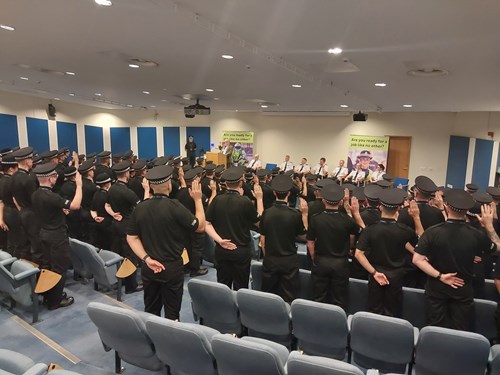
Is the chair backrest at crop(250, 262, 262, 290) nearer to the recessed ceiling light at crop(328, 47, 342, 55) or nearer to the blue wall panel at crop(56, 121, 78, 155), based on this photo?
the recessed ceiling light at crop(328, 47, 342, 55)

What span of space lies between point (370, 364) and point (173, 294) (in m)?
1.81

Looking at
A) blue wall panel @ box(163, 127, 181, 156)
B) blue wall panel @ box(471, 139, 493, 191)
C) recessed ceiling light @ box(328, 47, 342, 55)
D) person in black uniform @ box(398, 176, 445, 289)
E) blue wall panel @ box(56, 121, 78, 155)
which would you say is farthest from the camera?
blue wall panel @ box(163, 127, 181, 156)

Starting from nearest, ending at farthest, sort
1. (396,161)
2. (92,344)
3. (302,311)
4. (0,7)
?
(302,311) < (92,344) < (0,7) < (396,161)

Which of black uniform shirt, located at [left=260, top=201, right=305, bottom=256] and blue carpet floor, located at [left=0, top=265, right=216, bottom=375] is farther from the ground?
black uniform shirt, located at [left=260, top=201, right=305, bottom=256]

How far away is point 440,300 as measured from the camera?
3082 millimetres

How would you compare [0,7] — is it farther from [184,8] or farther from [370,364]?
[370,364]

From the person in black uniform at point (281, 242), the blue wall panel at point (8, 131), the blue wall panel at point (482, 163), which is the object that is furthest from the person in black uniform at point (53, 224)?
the blue wall panel at point (482, 163)

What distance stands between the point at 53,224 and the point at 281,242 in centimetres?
273

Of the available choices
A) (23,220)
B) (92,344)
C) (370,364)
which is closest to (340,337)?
(370,364)

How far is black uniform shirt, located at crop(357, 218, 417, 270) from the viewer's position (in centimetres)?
326

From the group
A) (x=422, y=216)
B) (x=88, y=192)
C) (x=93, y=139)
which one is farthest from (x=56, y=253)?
(x=93, y=139)

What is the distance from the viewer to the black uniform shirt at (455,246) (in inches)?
117

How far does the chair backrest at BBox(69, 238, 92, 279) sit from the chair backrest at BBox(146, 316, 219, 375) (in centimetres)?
245

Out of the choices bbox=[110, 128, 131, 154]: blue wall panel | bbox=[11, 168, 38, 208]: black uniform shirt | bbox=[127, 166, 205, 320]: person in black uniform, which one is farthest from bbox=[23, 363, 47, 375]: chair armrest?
bbox=[110, 128, 131, 154]: blue wall panel
